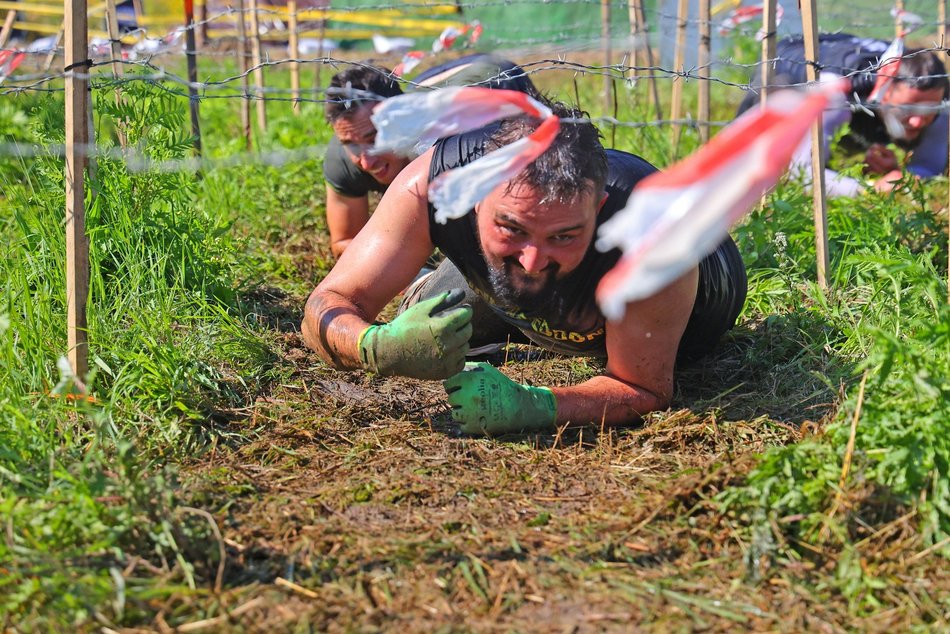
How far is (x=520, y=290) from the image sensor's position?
2645 millimetres

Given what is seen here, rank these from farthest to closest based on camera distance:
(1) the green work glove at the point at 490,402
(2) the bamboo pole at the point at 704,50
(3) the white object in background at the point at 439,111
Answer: (2) the bamboo pole at the point at 704,50
(1) the green work glove at the point at 490,402
(3) the white object in background at the point at 439,111

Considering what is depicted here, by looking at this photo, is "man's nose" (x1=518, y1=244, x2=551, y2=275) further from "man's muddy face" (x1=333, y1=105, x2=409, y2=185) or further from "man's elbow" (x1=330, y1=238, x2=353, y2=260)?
"man's elbow" (x1=330, y1=238, x2=353, y2=260)

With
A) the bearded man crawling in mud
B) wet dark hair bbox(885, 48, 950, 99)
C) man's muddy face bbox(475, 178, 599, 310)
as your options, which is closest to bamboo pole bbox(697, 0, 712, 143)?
wet dark hair bbox(885, 48, 950, 99)

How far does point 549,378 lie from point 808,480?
3.95 ft

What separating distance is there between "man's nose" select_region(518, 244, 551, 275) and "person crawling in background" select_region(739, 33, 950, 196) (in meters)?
2.61

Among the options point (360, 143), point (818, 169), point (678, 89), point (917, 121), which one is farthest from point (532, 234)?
point (917, 121)

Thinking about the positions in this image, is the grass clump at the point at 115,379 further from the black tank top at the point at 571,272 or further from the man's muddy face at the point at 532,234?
the man's muddy face at the point at 532,234

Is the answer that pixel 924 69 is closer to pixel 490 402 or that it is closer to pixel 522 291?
pixel 522 291

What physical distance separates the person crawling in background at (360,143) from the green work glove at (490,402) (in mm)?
1629

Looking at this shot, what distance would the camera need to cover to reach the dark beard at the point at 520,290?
2586 millimetres

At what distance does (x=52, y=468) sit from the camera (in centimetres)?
210

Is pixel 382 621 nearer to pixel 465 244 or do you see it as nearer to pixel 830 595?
pixel 830 595

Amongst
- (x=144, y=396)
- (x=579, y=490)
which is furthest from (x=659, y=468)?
(x=144, y=396)

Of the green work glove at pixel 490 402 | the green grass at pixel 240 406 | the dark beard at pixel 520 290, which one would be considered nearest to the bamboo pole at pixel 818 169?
the green grass at pixel 240 406
